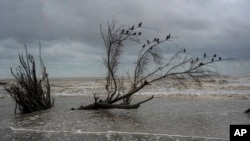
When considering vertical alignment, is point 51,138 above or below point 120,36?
below

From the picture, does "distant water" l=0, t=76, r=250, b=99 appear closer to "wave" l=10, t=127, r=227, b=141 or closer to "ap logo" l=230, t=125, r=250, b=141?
"wave" l=10, t=127, r=227, b=141

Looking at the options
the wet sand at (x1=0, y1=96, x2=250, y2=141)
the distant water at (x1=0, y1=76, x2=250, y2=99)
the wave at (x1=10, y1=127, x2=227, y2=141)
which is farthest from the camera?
the distant water at (x1=0, y1=76, x2=250, y2=99)

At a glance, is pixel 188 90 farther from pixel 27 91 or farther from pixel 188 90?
pixel 27 91

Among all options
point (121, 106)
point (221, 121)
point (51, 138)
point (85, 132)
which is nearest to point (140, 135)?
point (85, 132)

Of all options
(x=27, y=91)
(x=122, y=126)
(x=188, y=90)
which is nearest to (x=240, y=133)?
(x=122, y=126)

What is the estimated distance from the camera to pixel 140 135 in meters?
10.1

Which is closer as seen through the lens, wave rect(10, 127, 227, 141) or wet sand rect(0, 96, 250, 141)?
wave rect(10, 127, 227, 141)

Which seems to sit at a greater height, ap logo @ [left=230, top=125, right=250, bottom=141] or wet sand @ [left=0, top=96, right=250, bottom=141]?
ap logo @ [left=230, top=125, right=250, bottom=141]

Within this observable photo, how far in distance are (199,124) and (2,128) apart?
7103 millimetres

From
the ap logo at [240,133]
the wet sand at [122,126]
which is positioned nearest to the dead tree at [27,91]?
the wet sand at [122,126]

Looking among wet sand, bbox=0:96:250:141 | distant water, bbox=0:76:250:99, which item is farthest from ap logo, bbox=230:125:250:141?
distant water, bbox=0:76:250:99

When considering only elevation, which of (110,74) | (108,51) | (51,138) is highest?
(108,51)

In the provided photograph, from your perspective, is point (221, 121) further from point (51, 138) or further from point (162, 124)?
point (51, 138)

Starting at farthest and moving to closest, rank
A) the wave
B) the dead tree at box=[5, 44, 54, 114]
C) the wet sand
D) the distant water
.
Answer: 1. the distant water
2. the dead tree at box=[5, 44, 54, 114]
3. the wet sand
4. the wave
